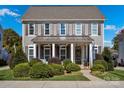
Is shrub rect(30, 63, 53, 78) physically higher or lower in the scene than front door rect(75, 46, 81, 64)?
lower

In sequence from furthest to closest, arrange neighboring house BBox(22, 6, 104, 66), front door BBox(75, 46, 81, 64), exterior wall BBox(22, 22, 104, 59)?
front door BBox(75, 46, 81, 64) < exterior wall BBox(22, 22, 104, 59) < neighboring house BBox(22, 6, 104, 66)

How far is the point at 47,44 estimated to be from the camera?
30938 millimetres

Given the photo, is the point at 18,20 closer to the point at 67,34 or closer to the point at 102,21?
the point at 67,34

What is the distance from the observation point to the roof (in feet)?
102

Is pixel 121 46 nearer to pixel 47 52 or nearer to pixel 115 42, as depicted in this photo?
pixel 115 42

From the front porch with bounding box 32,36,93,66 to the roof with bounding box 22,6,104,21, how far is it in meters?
2.26

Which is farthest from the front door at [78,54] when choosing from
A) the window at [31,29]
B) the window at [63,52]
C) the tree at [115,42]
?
the tree at [115,42]

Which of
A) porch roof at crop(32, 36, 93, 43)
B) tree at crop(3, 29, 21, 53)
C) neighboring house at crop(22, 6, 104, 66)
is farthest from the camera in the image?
tree at crop(3, 29, 21, 53)

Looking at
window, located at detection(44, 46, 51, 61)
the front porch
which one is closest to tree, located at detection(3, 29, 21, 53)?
window, located at detection(44, 46, 51, 61)

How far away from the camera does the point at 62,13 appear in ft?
105

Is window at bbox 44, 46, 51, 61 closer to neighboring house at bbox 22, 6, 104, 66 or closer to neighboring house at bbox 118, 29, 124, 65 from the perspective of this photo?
neighboring house at bbox 22, 6, 104, 66

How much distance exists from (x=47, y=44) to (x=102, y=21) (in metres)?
6.18

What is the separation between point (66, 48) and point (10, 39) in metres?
17.0
